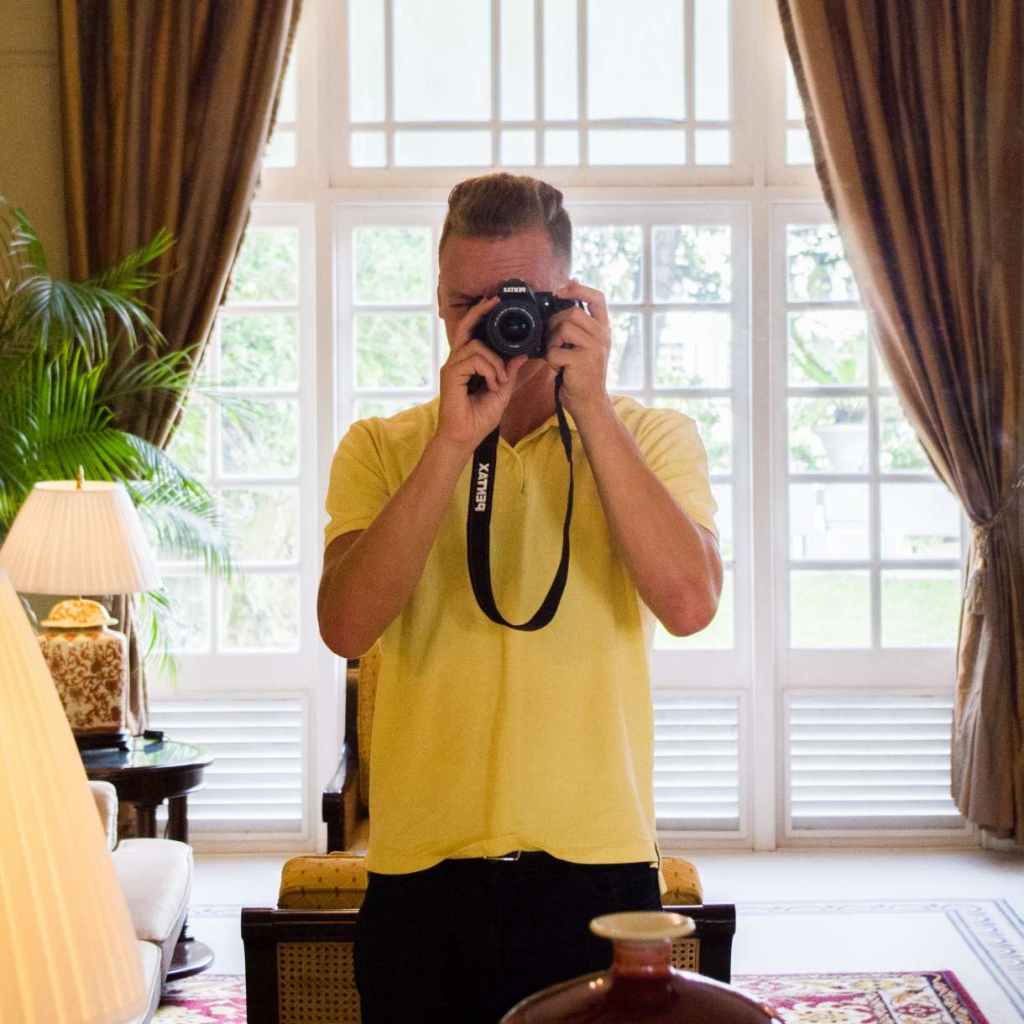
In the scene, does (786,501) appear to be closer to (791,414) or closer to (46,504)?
(791,414)

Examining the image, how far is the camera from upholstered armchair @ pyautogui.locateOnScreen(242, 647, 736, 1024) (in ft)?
5.59

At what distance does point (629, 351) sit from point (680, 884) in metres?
2.71

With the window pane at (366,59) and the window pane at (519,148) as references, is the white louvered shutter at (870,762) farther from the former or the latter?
the window pane at (366,59)

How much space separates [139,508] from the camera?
3.95 metres

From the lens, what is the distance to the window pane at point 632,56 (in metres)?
4.26

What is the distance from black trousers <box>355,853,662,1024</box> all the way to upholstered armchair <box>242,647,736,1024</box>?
1.93ft

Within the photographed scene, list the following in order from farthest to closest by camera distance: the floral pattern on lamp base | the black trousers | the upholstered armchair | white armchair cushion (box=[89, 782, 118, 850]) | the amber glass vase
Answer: the floral pattern on lamp base
white armchair cushion (box=[89, 782, 118, 850])
the upholstered armchair
the black trousers
the amber glass vase

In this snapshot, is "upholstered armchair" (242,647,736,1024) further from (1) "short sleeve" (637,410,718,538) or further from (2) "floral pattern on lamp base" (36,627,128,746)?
(2) "floral pattern on lamp base" (36,627,128,746)

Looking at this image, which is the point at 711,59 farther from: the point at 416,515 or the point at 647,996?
the point at 647,996

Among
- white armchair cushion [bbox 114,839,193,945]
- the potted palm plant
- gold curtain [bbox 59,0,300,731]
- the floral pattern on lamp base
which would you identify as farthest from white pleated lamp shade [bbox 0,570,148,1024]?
gold curtain [bbox 59,0,300,731]

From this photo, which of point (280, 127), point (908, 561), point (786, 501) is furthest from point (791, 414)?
point (280, 127)

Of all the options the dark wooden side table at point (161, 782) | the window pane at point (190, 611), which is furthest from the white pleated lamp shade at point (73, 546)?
the window pane at point (190, 611)

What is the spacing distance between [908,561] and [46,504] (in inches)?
103

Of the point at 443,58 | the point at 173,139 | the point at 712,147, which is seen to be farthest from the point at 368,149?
the point at 712,147
